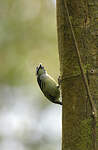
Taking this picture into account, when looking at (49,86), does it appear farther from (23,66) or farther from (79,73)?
(23,66)

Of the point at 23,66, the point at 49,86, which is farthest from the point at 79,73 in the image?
the point at 23,66

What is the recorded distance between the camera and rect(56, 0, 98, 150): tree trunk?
6.91 feet

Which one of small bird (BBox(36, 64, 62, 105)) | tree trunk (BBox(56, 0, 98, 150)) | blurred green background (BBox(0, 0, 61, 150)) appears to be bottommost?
tree trunk (BBox(56, 0, 98, 150))

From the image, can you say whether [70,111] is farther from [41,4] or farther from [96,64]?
[41,4]

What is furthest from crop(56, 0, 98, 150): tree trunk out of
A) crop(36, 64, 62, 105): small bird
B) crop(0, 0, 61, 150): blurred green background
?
crop(0, 0, 61, 150): blurred green background

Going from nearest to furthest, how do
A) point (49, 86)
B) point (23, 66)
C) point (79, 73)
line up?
point (79, 73), point (49, 86), point (23, 66)

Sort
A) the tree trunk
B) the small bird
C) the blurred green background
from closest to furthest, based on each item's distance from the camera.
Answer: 1. the tree trunk
2. the small bird
3. the blurred green background

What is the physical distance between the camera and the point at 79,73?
2.16m

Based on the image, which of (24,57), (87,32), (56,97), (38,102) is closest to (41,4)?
(24,57)

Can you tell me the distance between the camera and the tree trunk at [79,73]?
2107mm

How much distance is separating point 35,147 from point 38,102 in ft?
3.33

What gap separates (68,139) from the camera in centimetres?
218

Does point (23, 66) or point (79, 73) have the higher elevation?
point (23, 66)

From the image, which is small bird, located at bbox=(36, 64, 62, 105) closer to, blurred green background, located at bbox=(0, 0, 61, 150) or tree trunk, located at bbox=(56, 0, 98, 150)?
tree trunk, located at bbox=(56, 0, 98, 150)
